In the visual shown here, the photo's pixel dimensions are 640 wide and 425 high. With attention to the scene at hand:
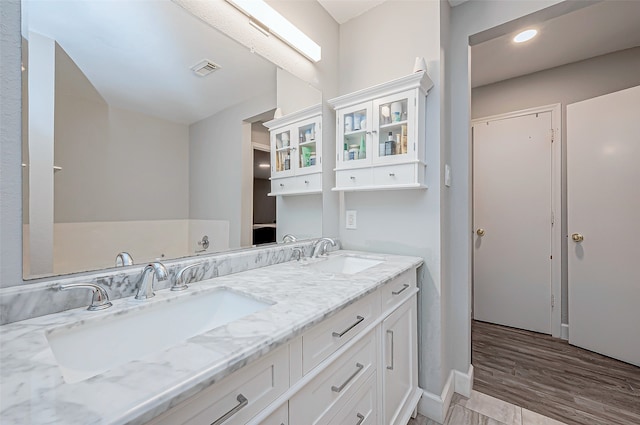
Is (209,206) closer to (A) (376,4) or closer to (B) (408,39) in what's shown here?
(B) (408,39)

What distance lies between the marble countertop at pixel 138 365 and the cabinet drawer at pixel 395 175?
0.82 m

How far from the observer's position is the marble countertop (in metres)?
0.39

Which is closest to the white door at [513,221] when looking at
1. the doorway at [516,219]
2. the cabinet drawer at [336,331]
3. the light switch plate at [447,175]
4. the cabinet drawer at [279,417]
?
the doorway at [516,219]

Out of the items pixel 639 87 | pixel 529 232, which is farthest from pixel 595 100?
pixel 529 232

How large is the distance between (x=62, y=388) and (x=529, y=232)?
3.30 m

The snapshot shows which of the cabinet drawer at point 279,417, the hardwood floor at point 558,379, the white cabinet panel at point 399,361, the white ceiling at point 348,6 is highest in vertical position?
the white ceiling at point 348,6

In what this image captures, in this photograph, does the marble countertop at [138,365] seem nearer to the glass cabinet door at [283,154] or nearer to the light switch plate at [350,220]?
the glass cabinet door at [283,154]

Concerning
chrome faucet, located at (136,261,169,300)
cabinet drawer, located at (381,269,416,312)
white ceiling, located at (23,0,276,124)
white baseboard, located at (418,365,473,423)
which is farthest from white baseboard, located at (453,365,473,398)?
white ceiling, located at (23,0,276,124)

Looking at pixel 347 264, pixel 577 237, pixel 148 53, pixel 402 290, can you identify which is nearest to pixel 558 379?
A: pixel 577 237

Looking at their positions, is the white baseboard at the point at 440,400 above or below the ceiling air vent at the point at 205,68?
below

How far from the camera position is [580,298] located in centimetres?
233

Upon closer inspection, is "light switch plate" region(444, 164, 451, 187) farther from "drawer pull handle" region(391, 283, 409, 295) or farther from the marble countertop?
the marble countertop

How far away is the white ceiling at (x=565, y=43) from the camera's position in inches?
74.9

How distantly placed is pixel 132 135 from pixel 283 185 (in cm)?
81
